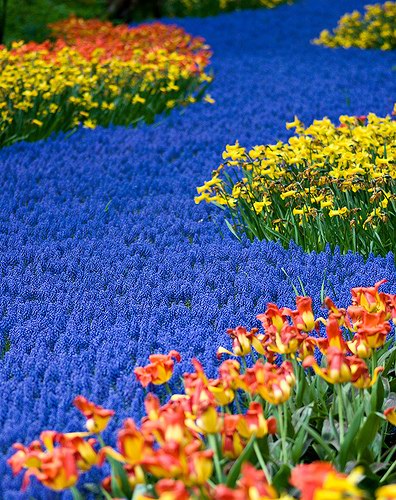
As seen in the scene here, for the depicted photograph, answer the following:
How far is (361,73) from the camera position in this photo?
311 inches

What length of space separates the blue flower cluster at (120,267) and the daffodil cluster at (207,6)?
953 centimetres

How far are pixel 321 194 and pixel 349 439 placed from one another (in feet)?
6.17

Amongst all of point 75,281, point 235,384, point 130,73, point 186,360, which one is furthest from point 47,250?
point 130,73

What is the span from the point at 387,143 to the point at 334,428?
8.39 feet

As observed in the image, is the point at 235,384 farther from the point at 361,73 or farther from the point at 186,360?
the point at 361,73

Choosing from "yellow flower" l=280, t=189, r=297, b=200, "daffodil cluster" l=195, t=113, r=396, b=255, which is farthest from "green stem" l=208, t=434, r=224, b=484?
"yellow flower" l=280, t=189, r=297, b=200

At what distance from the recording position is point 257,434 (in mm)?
1699

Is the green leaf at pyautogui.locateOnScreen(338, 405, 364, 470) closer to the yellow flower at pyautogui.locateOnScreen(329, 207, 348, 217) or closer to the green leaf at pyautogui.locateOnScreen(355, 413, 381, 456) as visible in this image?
the green leaf at pyautogui.locateOnScreen(355, 413, 381, 456)

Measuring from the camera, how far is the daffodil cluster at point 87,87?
5.39 m

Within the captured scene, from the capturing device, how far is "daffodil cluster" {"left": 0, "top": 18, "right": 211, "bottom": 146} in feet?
17.7

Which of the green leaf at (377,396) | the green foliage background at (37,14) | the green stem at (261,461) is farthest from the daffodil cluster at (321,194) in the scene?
the green foliage background at (37,14)

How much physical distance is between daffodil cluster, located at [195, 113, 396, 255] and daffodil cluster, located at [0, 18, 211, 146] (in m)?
1.85

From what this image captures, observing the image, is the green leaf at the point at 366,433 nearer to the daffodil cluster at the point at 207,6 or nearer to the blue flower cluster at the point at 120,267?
the blue flower cluster at the point at 120,267

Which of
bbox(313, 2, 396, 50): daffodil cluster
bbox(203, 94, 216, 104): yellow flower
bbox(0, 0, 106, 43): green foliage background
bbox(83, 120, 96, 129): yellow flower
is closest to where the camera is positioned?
bbox(83, 120, 96, 129): yellow flower
